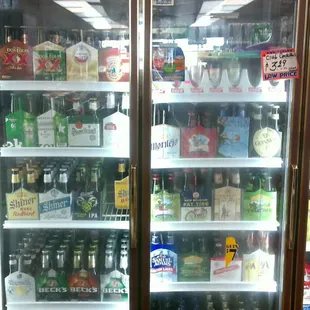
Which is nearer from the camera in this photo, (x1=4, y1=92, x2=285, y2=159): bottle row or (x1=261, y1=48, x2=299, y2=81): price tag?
(x1=261, y1=48, x2=299, y2=81): price tag

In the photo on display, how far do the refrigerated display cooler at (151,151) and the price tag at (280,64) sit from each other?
0.05m

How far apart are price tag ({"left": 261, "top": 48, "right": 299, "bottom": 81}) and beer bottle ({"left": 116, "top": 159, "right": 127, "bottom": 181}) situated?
0.76m

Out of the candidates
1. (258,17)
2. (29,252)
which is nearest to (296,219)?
(258,17)

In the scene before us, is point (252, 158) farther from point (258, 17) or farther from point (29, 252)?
point (29, 252)

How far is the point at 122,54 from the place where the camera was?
1.96 metres

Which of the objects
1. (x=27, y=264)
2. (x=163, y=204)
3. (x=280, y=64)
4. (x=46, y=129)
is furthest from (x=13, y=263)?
(x=280, y=64)

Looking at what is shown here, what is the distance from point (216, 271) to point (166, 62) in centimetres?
102

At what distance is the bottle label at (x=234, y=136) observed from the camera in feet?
6.56

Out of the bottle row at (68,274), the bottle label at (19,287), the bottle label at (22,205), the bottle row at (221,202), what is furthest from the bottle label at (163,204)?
the bottle label at (19,287)

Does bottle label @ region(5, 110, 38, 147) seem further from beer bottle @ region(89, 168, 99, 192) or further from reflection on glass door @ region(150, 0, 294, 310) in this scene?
reflection on glass door @ region(150, 0, 294, 310)

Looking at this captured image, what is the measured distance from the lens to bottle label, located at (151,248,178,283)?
203 centimetres

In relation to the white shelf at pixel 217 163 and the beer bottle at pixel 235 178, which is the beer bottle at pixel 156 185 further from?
the beer bottle at pixel 235 178

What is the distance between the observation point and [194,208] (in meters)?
2.02

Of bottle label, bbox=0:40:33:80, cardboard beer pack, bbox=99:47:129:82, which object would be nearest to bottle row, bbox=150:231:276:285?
cardboard beer pack, bbox=99:47:129:82
